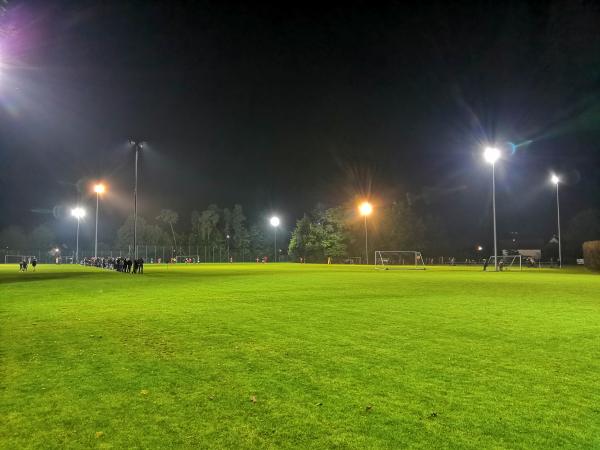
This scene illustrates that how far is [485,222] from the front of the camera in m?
91.3

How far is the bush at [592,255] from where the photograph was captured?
39.6 m

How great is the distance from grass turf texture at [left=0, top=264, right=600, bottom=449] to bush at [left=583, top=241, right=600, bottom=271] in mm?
33346

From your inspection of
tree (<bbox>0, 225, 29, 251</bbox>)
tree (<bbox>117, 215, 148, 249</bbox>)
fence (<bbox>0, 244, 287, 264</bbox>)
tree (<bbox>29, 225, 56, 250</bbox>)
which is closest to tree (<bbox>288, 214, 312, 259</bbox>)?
fence (<bbox>0, 244, 287, 264</bbox>)

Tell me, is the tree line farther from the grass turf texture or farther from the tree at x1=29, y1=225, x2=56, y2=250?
the grass turf texture

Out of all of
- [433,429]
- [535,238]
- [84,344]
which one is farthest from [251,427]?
[535,238]

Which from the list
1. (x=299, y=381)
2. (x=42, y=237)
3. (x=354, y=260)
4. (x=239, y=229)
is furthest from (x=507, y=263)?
(x=42, y=237)

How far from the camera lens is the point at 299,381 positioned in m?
5.79

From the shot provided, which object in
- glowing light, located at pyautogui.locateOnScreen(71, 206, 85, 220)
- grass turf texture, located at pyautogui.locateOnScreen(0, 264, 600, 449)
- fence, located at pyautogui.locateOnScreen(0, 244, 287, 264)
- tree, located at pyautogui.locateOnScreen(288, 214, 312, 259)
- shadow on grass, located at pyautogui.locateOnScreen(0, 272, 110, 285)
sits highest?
glowing light, located at pyautogui.locateOnScreen(71, 206, 85, 220)

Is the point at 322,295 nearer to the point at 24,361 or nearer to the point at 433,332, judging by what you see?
the point at 433,332

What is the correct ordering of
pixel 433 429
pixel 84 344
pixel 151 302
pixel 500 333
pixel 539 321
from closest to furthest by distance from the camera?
1. pixel 433 429
2. pixel 84 344
3. pixel 500 333
4. pixel 539 321
5. pixel 151 302

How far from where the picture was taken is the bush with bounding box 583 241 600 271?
39.6m

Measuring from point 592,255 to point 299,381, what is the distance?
4255cm

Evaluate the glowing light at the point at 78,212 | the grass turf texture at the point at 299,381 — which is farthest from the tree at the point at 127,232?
the grass turf texture at the point at 299,381

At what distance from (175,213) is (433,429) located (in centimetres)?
12263
